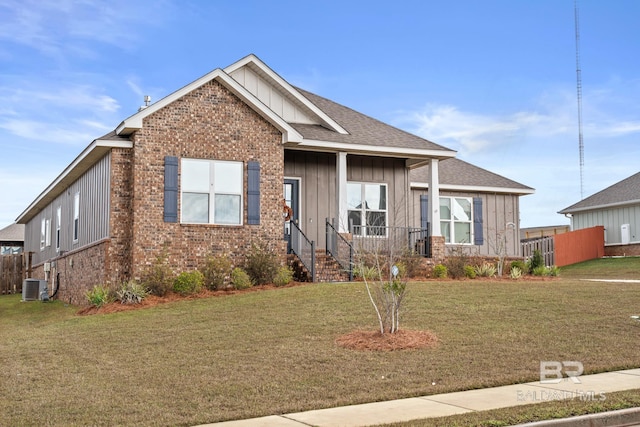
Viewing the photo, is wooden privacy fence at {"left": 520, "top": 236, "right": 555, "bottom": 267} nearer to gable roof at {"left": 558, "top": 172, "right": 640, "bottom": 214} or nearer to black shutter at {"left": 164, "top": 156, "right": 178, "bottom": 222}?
gable roof at {"left": 558, "top": 172, "right": 640, "bottom": 214}

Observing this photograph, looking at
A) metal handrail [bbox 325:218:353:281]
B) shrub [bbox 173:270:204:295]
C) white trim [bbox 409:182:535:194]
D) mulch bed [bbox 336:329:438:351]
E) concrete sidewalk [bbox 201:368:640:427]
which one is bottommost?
concrete sidewalk [bbox 201:368:640:427]

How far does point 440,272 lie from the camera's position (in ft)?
69.1

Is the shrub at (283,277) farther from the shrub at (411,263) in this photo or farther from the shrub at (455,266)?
the shrub at (455,266)

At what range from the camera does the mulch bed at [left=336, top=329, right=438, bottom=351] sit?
35.9 feet

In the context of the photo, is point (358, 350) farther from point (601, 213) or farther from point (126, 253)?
point (601, 213)

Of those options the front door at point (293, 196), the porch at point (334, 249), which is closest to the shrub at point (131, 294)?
the porch at point (334, 249)

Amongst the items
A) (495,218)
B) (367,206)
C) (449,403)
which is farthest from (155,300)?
(495,218)

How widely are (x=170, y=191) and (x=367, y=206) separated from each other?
686 cm

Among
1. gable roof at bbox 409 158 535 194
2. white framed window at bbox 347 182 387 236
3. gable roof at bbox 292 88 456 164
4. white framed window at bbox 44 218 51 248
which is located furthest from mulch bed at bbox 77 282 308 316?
white framed window at bbox 44 218 51 248

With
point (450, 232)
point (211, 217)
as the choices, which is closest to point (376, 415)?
point (211, 217)

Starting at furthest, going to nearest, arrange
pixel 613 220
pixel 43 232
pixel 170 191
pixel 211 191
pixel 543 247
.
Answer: pixel 613 220 → pixel 543 247 → pixel 43 232 → pixel 211 191 → pixel 170 191

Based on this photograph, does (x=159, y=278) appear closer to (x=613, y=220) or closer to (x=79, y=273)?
(x=79, y=273)

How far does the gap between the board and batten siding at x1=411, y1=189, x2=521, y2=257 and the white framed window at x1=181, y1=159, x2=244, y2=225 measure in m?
9.05

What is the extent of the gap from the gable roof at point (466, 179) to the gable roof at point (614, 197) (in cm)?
1014
